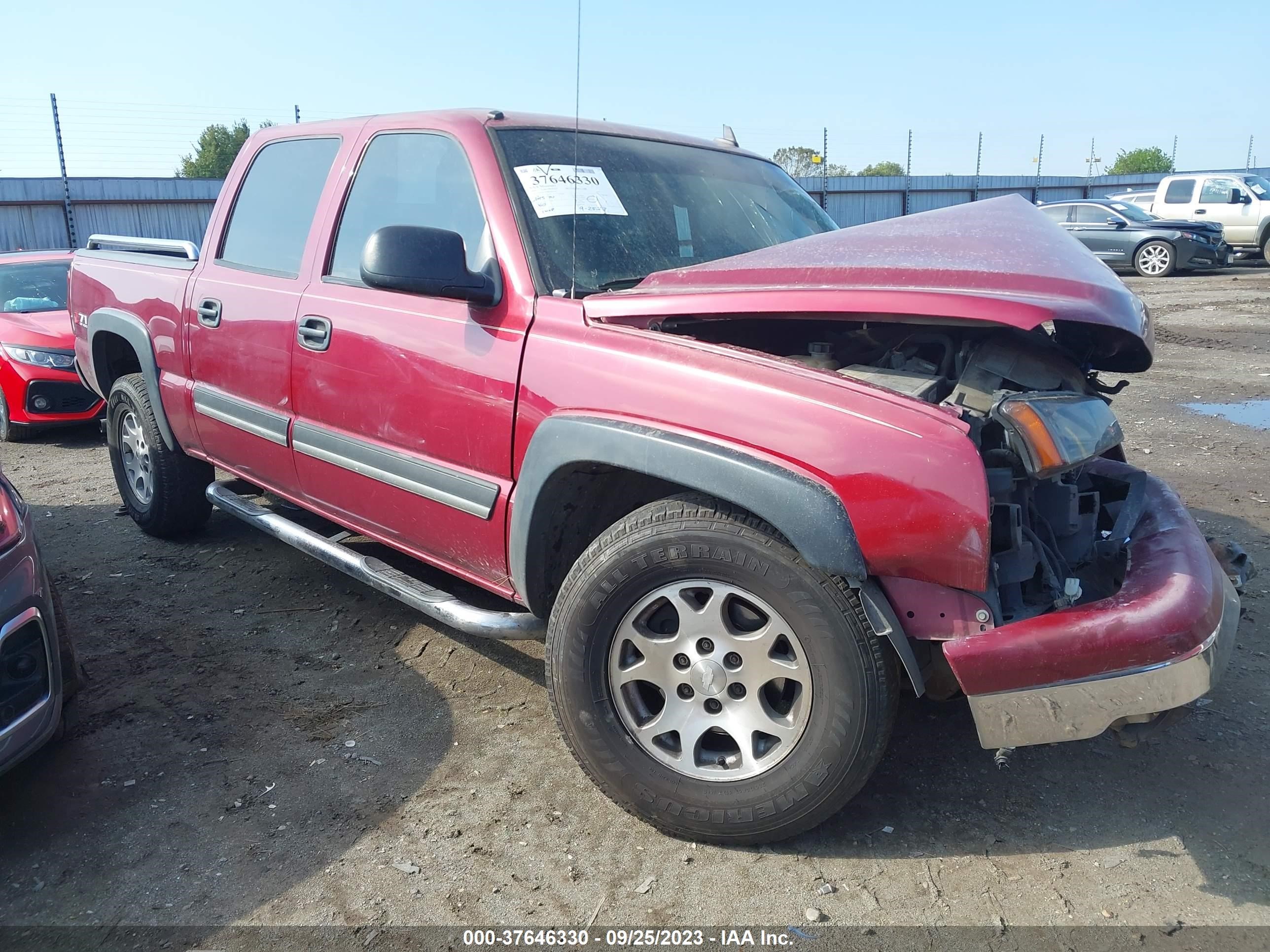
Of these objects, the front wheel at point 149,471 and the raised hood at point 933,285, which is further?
the front wheel at point 149,471

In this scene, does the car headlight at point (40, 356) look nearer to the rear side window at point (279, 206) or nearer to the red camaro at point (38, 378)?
the red camaro at point (38, 378)

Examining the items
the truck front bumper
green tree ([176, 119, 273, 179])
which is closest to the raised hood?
the truck front bumper

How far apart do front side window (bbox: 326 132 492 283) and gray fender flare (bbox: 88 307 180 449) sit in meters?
1.50

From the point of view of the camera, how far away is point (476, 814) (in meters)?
2.66

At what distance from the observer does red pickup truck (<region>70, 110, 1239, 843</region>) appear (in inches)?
84.8

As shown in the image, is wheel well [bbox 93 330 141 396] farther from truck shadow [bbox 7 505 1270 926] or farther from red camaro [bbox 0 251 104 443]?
red camaro [bbox 0 251 104 443]

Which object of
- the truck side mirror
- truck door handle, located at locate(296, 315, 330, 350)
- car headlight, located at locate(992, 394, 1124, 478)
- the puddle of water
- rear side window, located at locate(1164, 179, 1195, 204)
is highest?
rear side window, located at locate(1164, 179, 1195, 204)

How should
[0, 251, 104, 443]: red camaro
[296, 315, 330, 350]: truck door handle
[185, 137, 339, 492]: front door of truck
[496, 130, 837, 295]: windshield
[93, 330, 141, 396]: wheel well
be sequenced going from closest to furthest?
[496, 130, 837, 295]: windshield
[296, 315, 330, 350]: truck door handle
[185, 137, 339, 492]: front door of truck
[93, 330, 141, 396]: wheel well
[0, 251, 104, 443]: red camaro

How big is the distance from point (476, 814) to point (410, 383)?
4.34ft

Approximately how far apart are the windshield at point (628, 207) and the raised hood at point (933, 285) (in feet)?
1.08

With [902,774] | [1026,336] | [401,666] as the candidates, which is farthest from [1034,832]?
[401,666]

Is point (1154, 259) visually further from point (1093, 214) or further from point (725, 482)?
point (725, 482)

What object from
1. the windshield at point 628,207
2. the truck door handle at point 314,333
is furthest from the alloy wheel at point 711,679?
the truck door handle at point 314,333

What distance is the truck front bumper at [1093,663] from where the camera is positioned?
2059 millimetres
